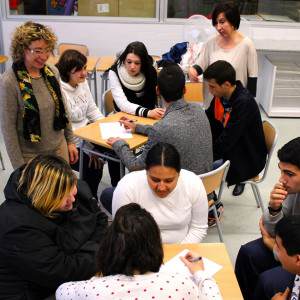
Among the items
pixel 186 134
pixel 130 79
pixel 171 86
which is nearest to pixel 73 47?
pixel 130 79

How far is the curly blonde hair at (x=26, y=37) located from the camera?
95.4 inches

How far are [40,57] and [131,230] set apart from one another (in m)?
1.37

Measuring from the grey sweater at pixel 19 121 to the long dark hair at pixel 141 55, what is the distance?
897 mm

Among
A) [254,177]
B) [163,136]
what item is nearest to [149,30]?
[254,177]

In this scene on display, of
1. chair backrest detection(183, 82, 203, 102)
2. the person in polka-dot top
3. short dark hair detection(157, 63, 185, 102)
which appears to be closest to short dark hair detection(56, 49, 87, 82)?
short dark hair detection(157, 63, 185, 102)

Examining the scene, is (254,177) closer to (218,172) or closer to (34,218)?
(218,172)

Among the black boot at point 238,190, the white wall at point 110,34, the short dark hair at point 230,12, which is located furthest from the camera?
the white wall at point 110,34

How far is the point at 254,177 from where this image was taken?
3.20 metres

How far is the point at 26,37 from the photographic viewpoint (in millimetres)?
2418

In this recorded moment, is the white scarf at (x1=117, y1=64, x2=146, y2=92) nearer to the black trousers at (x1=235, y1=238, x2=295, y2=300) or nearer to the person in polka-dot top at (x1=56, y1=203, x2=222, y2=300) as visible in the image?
the black trousers at (x1=235, y1=238, x2=295, y2=300)

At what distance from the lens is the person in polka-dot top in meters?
1.38

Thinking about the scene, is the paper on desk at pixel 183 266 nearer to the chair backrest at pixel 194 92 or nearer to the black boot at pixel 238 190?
the black boot at pixel 238 190

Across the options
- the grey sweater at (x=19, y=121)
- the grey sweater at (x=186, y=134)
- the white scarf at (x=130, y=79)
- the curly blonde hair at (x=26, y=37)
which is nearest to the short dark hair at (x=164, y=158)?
the grey sweater at (x=186, y=134)

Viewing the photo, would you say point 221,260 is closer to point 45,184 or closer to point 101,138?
point 45,184
